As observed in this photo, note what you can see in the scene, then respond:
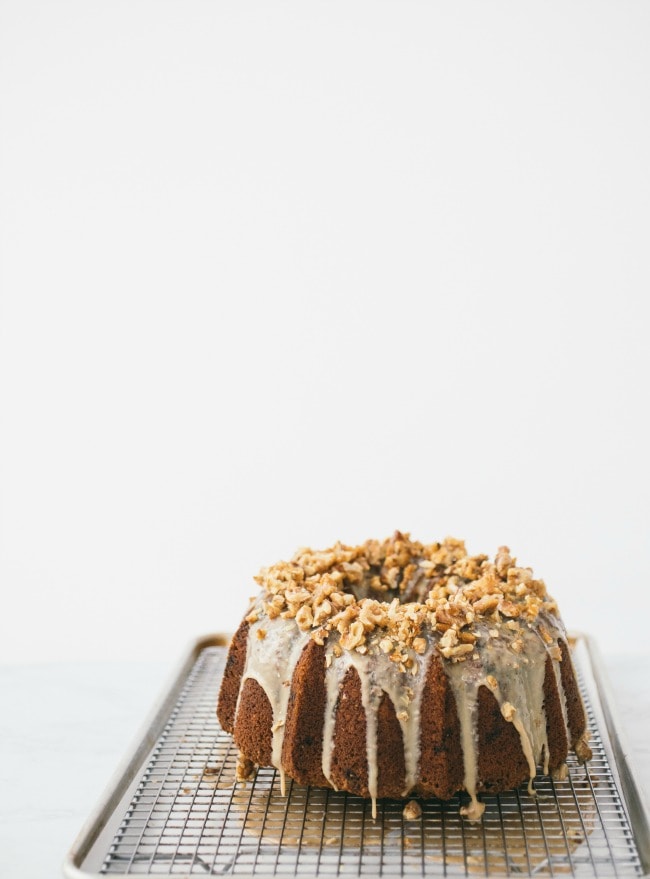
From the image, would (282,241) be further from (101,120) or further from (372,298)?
(101,120)

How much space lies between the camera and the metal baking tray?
1969 mm

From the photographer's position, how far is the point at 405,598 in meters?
2.72

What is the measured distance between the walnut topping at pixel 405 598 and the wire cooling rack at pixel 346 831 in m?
0.32

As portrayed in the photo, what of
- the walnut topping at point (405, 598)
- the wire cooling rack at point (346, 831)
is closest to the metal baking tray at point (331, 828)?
the wire cooling rack at point (346, 831)

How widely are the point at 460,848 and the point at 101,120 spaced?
3042mm

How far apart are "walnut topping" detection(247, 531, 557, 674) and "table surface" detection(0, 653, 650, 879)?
1.40 ft

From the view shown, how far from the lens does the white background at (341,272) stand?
3.96 metres

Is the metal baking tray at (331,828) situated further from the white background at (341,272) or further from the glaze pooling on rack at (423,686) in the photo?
the white background at (341,272)

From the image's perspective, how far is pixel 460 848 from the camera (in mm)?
2055

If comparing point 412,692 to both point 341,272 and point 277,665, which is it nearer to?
point 277,665

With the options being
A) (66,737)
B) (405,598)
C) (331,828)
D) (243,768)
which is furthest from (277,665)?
(66,737)

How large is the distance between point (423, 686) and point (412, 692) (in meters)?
0.03

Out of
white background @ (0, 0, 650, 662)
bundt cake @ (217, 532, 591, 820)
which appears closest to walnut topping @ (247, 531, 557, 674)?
bundt cake @ (217, 532, 591, 820)

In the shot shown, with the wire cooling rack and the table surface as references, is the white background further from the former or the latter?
the wire cooling rack
